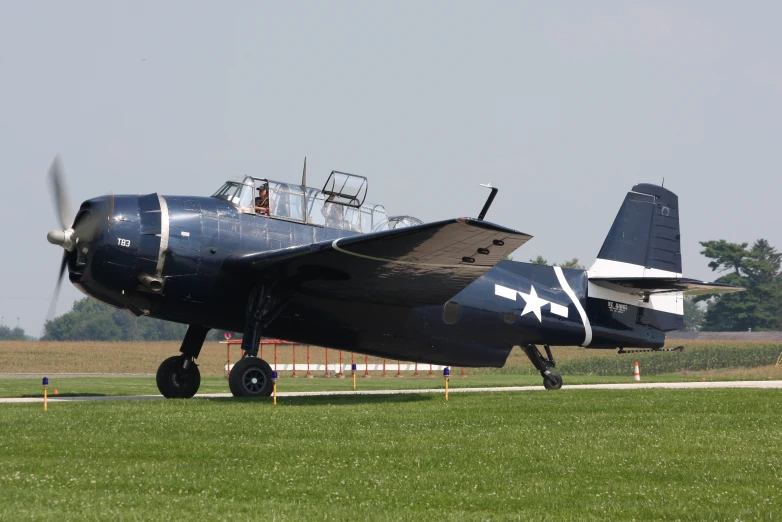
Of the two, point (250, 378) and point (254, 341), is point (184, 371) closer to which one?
point (250, 378)

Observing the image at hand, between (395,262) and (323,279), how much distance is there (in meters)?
1.66

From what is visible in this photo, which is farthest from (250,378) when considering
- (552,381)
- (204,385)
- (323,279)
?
(204,385)

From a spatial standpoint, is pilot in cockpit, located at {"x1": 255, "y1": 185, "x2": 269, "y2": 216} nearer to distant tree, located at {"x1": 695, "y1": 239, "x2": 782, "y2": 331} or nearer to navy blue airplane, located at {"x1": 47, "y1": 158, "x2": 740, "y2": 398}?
navy blue airplane, located at {"x1": 47, "y1": 158, "x2": 740, "y2": 398}

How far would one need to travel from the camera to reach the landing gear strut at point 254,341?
Answer: 1814 cm

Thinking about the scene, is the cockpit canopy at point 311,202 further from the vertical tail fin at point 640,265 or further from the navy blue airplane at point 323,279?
the vertical tail fin at point 640,265

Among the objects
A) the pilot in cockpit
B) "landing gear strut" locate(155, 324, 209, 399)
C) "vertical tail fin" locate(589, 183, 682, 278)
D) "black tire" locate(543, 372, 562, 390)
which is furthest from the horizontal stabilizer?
"landing gear strut" locate(155, 324, 209, 399)

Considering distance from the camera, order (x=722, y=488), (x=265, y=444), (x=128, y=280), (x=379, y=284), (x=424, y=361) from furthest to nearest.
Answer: (x=424, y=361) → (x=379, y=284) → (x=128, y=280) → (x=265, y=444) → (x=722, y=488)

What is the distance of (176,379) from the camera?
1995 cm

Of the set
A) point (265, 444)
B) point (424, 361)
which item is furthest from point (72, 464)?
point (424, 361)

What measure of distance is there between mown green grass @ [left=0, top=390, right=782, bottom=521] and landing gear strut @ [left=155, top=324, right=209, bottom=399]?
3.76 m

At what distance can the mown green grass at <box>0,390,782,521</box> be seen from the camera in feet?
25.6

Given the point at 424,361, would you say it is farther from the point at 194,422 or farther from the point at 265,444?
the point at 265,444

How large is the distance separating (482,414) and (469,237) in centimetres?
311

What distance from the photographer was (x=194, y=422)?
43.7 feet
